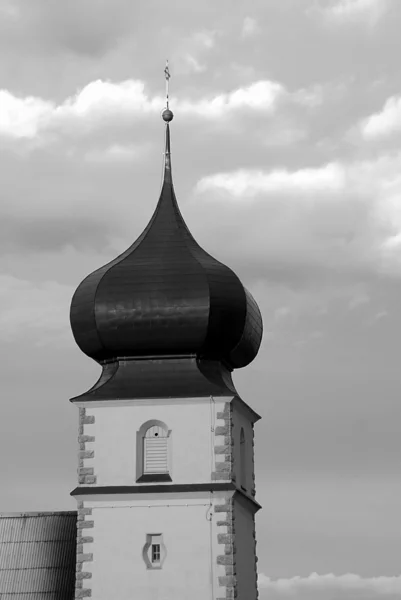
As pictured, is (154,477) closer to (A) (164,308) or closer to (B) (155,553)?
(B) (155,553)

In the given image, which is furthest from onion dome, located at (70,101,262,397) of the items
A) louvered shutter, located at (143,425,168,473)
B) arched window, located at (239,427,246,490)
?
arched window, located at (239,427,246,490)

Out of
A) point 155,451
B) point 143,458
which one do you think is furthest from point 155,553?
point 155,451

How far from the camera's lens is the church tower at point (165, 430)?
145 ft

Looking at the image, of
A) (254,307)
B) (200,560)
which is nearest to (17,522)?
(200,560)

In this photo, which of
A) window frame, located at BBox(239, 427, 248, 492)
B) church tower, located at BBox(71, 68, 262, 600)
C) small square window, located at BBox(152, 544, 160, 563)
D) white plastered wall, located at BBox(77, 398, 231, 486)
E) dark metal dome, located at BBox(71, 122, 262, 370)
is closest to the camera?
church tower, located at BBox(71, 68, 262, 600)

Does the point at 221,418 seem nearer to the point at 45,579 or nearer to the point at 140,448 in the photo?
the point at 140,448

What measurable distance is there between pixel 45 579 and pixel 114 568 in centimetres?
212

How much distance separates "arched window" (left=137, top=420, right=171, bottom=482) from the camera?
45.0 meters

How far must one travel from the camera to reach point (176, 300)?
45906mm

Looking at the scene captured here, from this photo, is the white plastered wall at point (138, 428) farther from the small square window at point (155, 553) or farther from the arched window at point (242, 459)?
the arched window at point (242, 459)

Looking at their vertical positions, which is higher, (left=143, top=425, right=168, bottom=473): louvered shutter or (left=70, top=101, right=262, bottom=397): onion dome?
(left=70, top=101, right=262, bottom=397): onion dome

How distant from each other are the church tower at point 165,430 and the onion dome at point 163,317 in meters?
0.03

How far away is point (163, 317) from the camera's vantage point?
1799 inches

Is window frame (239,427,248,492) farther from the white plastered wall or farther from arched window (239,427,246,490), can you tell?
the white plastered wall
